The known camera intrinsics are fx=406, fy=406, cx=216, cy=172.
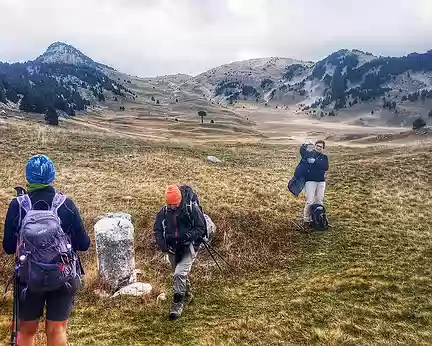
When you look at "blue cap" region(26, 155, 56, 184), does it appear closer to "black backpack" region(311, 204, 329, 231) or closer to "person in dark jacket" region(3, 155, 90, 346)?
"person in dark jacket" region(3, 155, 90, 346)

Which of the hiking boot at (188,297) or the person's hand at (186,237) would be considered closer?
the person's hand at (186,237)

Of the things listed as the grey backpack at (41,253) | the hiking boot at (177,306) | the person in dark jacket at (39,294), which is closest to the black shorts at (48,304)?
the person in dark jacket at (39,294)

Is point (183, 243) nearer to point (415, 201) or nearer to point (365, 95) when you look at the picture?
point (415, 201)

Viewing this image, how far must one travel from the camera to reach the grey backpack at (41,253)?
5.13 m

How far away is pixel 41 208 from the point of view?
5.41 meters

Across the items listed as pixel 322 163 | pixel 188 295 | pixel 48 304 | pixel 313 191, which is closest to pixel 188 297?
pixel 188 295

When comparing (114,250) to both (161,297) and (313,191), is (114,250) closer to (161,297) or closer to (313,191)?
(161,297)

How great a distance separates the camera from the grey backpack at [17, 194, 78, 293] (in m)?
5.13

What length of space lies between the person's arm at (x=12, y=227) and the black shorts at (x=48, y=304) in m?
0.72

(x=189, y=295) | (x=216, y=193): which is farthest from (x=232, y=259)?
(x=216, y=193)

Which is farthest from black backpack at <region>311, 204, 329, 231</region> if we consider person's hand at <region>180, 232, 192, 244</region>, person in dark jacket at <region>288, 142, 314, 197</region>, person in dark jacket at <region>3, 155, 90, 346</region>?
person in dark jacket at <region>3, 155, 90, 346</region>

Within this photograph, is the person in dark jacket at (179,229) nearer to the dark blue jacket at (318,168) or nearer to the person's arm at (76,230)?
the person's arm at (76,230)

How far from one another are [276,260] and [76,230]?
28.8ft

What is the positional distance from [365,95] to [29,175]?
165 metres
